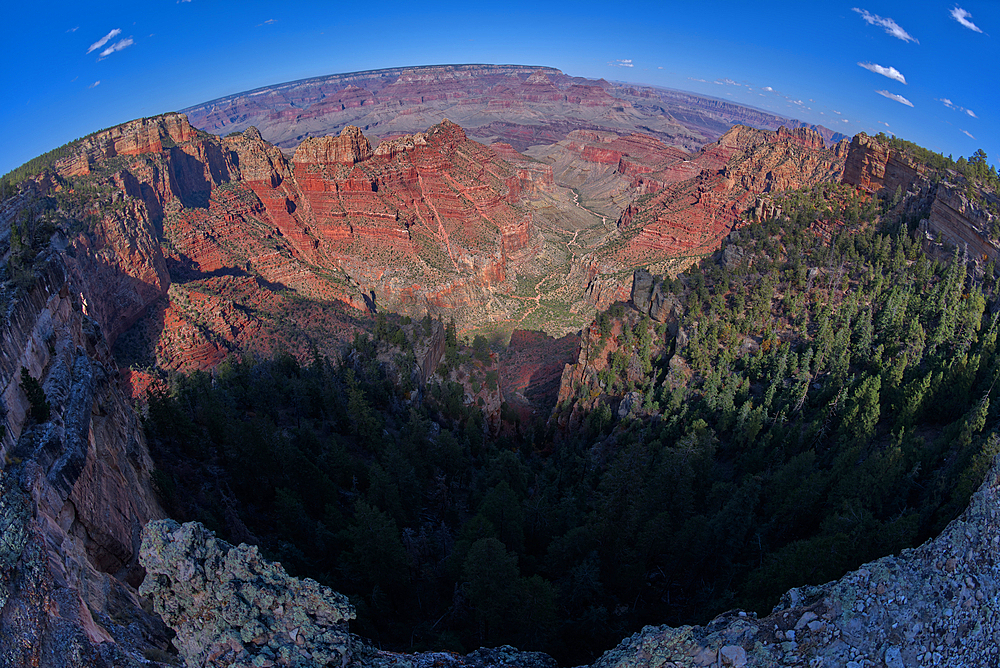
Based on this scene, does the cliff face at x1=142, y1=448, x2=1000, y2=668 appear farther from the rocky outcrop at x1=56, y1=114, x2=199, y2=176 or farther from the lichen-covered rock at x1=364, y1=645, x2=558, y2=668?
the rocky outcrop at x1=56, y1=114, x2=199, y2=176

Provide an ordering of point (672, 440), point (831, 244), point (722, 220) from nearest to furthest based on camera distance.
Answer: point (672, 440) → point (831, 244) → point (722, 220)

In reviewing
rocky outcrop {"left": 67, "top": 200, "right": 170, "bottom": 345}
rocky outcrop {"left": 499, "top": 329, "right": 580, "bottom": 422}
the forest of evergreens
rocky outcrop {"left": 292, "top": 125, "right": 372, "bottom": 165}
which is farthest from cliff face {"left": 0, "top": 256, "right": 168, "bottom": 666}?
rocky outcrop {"left": 292, "top": 125, "right": 372, "bottom": 165}

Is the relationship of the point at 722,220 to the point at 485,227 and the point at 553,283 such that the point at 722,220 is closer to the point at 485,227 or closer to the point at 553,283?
the point at 553,283

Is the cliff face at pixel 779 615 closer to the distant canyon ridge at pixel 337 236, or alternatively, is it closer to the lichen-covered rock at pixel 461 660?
the lichen-covered rock at pixel 461 660

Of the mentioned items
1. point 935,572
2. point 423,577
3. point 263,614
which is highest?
point 935,572

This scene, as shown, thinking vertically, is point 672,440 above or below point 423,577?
above

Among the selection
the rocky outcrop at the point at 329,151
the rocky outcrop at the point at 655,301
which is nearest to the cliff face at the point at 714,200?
the rocky outcrop at the point at 655,301

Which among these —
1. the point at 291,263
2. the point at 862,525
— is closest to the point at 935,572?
the point at 862,525
